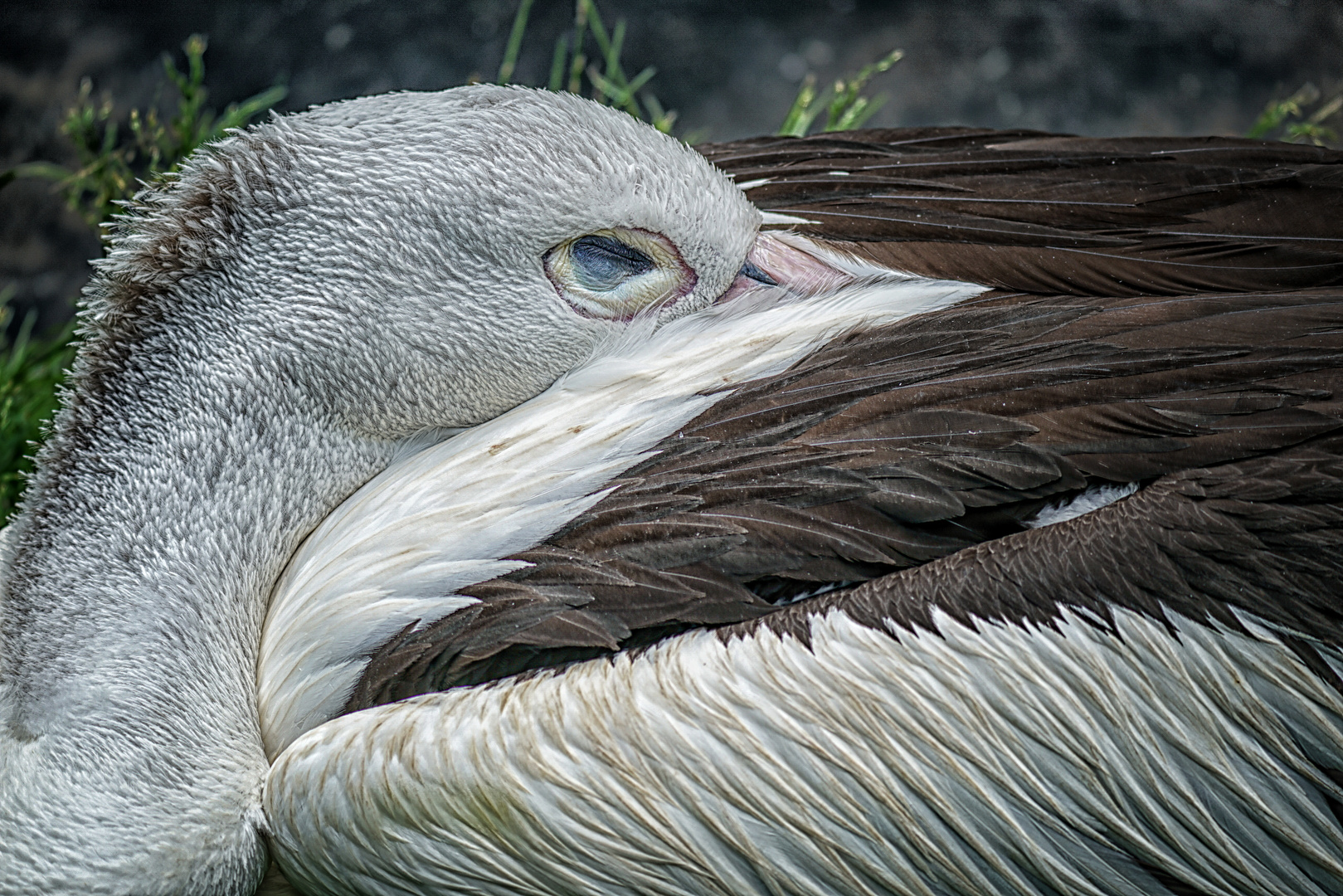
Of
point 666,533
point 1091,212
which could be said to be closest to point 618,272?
point 666,533

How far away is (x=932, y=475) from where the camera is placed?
1377mm

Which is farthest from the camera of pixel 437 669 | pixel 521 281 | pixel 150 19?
pixel 150 19

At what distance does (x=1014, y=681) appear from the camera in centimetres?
132

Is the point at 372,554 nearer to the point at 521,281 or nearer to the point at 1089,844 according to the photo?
the point at 521,281

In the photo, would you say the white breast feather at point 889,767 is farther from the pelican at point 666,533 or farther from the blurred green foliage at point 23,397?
the blurred green foliage at point 23,397

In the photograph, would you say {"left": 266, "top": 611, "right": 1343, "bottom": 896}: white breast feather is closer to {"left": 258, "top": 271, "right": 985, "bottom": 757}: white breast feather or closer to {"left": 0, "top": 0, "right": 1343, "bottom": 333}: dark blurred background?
{"left": 258, "top": 271, "right": 985, "bottom": 757}: white breast feather

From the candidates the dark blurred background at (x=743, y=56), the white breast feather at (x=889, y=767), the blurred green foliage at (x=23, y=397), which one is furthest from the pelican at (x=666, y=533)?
the dark blurred background at (x=743, y=56)

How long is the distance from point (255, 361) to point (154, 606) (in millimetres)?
316

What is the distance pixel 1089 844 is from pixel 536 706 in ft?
1.98

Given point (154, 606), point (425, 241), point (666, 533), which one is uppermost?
point (425, 241)

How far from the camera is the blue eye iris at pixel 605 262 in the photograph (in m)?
1.60

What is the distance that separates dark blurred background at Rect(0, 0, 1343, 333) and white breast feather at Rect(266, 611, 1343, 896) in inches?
108

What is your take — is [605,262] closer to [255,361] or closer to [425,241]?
[425,241]

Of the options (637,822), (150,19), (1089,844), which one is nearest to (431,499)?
(637,822)
